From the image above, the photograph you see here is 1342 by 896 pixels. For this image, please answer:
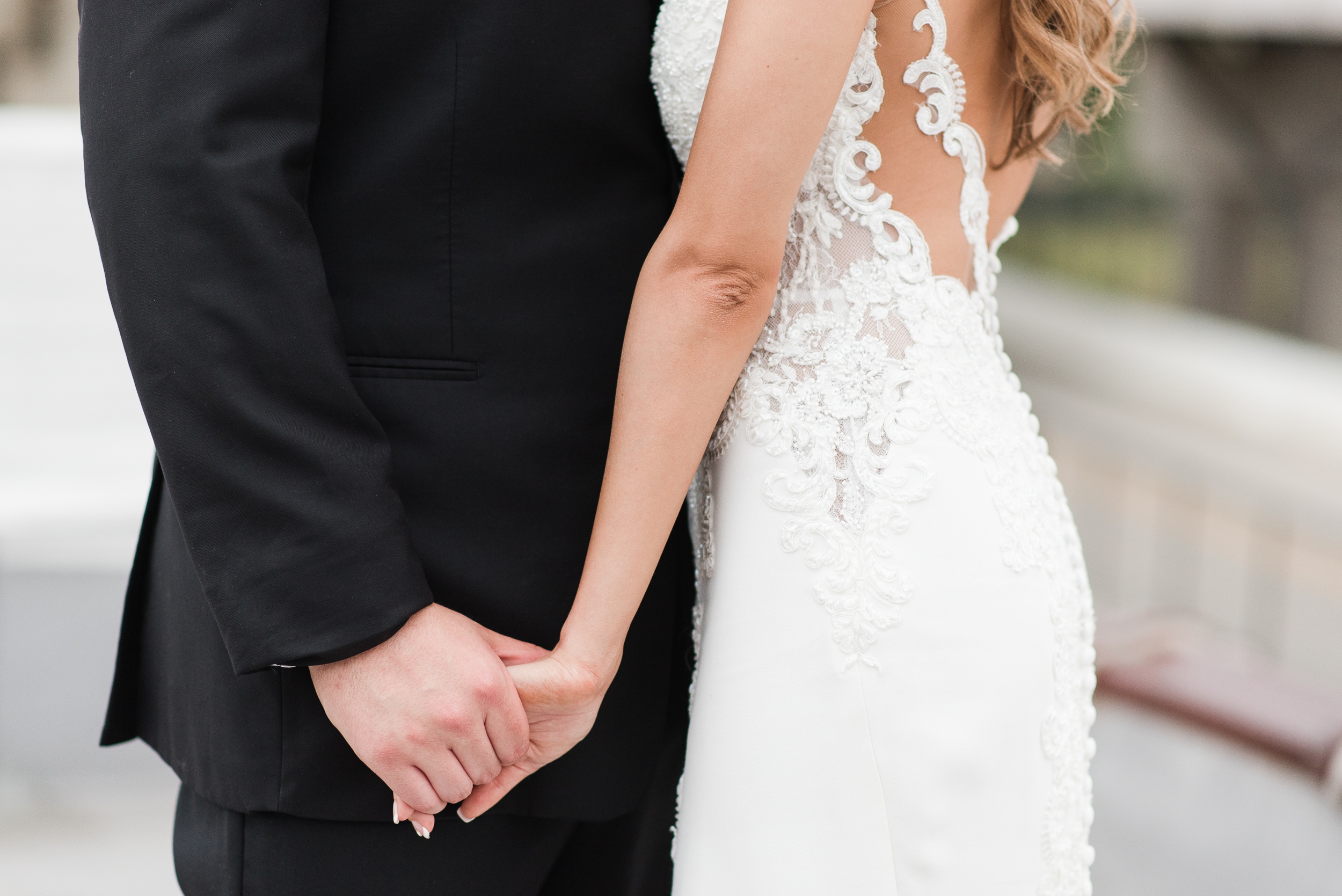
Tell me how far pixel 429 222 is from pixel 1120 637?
2487mm

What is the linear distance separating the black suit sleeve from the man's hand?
3 centimetres

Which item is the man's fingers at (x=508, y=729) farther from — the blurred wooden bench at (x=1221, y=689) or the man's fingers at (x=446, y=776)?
the blurred wooden bench at (x=1221, y=689)

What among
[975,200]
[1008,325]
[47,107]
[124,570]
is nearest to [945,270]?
[975,200]

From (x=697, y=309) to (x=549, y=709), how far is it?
0.31 m

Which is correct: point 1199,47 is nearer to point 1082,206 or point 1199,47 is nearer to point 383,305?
point 1082,206

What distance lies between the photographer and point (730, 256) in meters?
0.83

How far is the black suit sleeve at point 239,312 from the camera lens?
77 cm

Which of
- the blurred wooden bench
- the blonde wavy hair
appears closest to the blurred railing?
the blurred wooden bench

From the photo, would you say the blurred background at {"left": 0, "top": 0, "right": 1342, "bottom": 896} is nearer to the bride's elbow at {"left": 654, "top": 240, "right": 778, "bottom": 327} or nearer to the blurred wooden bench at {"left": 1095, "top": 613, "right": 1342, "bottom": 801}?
the blurred wooden bench at {"left": 1095, "top": 613, "right": 1342, "bottom": 801}

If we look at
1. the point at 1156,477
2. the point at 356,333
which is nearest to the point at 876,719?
the point at 356,333

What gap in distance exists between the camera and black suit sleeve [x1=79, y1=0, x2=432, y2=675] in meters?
0.77

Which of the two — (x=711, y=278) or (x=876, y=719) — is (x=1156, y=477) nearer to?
(x=876, y=719)

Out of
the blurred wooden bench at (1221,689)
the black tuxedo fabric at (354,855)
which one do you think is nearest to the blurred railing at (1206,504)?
the blurred wooden bench at (1221,689)

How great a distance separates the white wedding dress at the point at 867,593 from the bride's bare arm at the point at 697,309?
0.30ft
